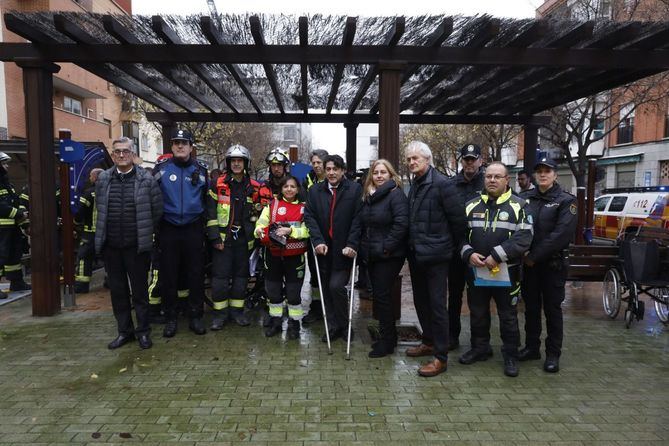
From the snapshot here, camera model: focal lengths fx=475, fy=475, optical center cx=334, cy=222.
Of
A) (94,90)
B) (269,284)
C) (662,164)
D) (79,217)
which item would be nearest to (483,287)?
(269,284)

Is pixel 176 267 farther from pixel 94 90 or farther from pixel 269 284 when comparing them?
pixel 94 90

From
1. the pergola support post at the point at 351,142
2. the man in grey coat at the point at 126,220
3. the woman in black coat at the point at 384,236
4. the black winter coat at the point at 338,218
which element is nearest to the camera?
the woman in black coat at the point at 384,236

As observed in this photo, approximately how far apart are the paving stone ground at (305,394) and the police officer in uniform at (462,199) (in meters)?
0.41

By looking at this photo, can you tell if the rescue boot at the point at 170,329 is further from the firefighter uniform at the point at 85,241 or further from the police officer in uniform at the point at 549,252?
the police officer in uniform at the point at 549,252

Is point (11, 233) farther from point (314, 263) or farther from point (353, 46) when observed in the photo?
point (353, 46)

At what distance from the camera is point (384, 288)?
4746mm

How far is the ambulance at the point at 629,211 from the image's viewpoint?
40.4ft

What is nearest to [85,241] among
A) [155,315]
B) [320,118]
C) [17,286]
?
[17,286]

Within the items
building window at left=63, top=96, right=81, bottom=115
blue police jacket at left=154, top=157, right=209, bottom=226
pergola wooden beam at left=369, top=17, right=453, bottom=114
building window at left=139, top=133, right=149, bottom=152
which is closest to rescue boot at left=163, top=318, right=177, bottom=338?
blue police jacket at left=154, top=157, right=209, bottom=226

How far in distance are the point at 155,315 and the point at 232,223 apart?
5.42ft

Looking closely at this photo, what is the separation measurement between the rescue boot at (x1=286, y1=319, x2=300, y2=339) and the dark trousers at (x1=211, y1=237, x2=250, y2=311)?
2.45 ft

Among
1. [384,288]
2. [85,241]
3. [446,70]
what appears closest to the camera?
[384,288]

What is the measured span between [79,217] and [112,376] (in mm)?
4118

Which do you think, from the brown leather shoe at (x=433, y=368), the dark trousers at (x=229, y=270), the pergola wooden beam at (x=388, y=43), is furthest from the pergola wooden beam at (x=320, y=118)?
the brown leather shoe at (x=433, y=368)
